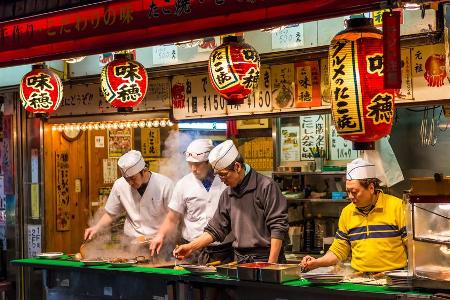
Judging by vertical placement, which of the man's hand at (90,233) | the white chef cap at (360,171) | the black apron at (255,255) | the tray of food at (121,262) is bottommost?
the tray of food at (121,262)

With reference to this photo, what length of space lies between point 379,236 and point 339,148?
438cm

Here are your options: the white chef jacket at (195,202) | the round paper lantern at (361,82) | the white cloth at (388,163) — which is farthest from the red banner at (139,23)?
the white cloth at (388,163)

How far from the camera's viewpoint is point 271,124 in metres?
12.4

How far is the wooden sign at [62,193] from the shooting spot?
12.5 metres

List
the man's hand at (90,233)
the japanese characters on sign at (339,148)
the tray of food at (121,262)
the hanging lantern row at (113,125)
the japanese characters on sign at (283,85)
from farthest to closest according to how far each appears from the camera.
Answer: the japanese characters on sign at (339,148) → the hanging lantern row at (113,125) → the man's hand at (90,233) → the japanese characters on sign at (283,85) → the tray of food at (121,262)

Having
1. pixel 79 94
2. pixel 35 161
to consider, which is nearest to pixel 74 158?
pixel 35 161

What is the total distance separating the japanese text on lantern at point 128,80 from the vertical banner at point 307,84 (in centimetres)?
222

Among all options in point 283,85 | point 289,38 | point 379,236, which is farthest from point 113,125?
point 379,236

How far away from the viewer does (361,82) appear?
21.3 ft

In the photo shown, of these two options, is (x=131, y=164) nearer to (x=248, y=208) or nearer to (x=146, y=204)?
(x=146, y=204)

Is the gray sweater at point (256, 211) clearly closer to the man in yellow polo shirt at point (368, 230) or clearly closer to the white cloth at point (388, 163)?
the man in yellow polo shirt at point (368, 230)

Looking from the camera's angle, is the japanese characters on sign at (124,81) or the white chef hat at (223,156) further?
the japanese characters on sign at (124,81)

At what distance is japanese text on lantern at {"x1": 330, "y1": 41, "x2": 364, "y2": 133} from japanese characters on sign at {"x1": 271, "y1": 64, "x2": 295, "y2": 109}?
293 cm

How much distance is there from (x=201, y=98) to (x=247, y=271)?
3974mm
